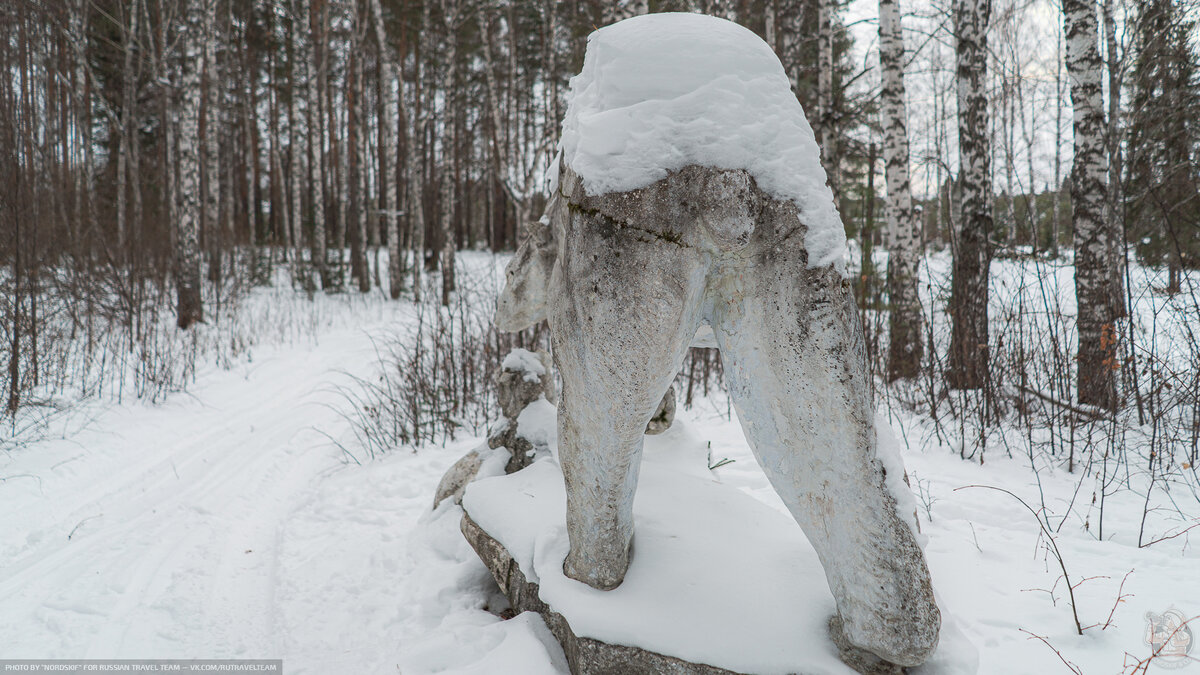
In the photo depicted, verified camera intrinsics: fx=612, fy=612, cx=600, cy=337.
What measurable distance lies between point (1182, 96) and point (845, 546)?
7024 millimetres

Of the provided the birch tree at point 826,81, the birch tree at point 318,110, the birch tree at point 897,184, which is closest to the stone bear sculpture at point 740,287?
the birch tree at point 897,184

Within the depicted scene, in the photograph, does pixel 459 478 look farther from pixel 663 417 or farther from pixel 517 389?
pixel 663 417

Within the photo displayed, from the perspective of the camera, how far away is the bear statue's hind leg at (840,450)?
5.19 feet

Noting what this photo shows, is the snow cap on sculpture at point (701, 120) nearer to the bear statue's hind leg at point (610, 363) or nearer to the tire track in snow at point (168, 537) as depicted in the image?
the bear statue's hind leg at point (610, 363)

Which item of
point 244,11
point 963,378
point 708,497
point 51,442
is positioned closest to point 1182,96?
point 963,378

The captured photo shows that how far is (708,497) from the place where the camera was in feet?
A: 8.00

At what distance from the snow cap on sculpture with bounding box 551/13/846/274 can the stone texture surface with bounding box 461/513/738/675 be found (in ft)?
3.88

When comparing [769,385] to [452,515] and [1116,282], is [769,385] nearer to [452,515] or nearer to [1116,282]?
[452,515]

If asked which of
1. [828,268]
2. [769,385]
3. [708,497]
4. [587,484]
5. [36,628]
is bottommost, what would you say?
[36,628]

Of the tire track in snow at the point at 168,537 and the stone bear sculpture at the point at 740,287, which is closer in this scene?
the stone bear sculpture at the point at 740,287

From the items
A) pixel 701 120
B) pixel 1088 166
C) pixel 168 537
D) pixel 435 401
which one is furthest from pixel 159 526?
pixel 1088 166

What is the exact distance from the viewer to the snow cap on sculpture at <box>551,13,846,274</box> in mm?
1627

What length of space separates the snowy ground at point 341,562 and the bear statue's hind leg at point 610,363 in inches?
18.6

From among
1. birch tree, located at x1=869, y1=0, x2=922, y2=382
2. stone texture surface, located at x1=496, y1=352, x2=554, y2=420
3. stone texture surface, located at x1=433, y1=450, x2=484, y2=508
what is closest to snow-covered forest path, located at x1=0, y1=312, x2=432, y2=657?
stone texture surface, located at x1=433, y1=450, x2=484, y2=508
